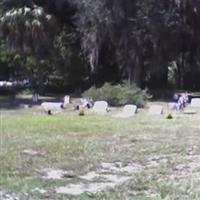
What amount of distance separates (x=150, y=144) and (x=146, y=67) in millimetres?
21109

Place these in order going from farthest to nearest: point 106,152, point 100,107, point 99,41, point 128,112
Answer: point 99,41, point 100,107, point 128,112, point 106,152

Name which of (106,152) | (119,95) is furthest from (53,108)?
(106,152)

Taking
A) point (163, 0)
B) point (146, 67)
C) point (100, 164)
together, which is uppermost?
point (163, 0)

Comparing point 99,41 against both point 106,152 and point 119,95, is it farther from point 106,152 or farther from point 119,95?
point 106,152

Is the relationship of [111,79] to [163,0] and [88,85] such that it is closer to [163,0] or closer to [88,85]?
[88,85]

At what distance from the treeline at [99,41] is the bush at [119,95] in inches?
184

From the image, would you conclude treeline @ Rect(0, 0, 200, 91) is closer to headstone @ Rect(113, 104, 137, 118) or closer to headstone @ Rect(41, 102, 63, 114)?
headstone @ Rect(41, 102, 63, 114)

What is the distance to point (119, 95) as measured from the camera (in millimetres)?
29734

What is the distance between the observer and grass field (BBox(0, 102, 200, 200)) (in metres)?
9.85

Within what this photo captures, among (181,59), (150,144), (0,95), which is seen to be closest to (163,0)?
(181,59)

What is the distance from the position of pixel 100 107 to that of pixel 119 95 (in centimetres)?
273

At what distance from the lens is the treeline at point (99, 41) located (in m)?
33.8

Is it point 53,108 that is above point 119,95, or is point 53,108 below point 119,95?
below

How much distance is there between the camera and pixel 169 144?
15539 mm
